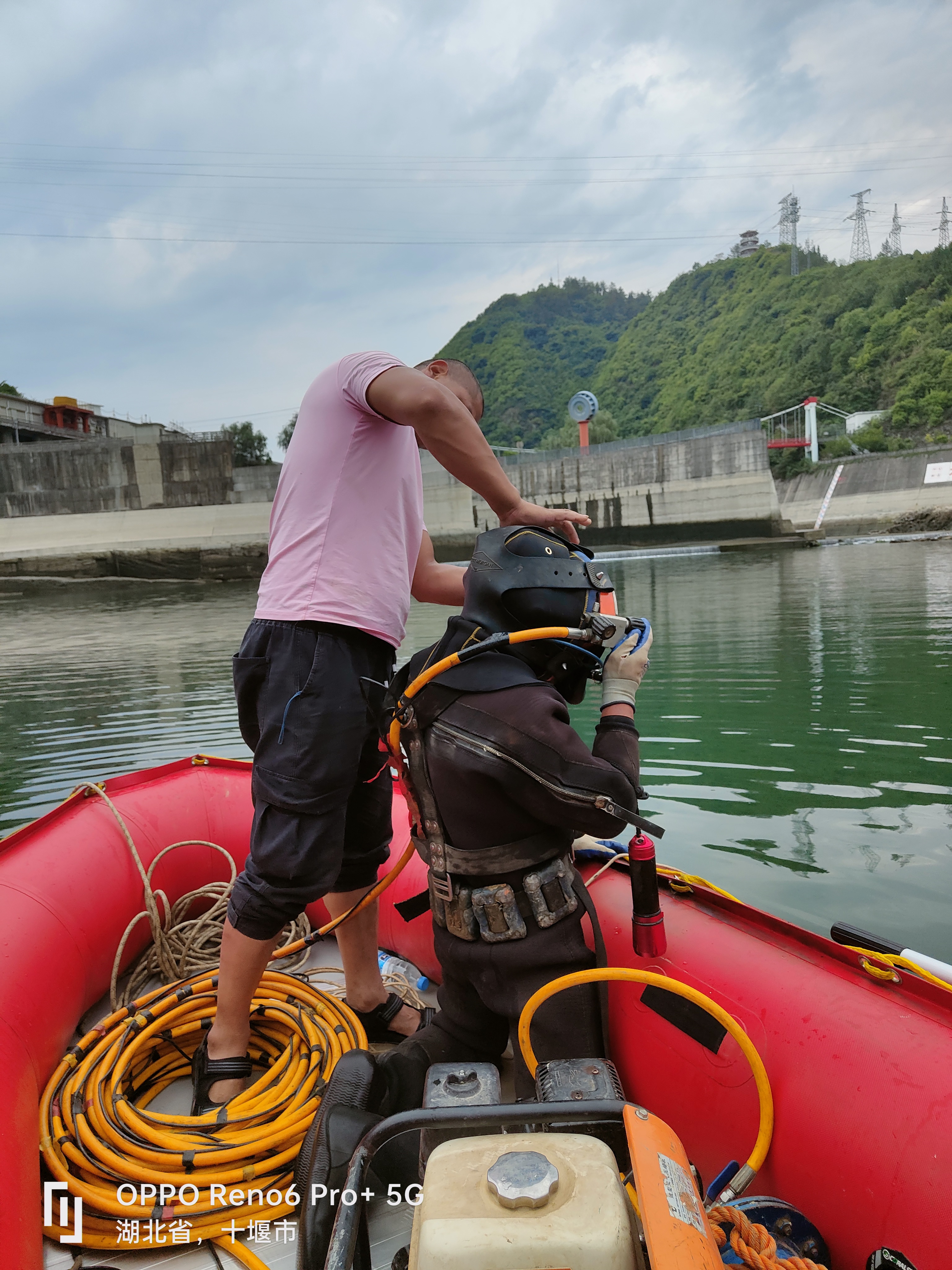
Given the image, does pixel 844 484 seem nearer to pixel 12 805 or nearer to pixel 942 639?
pixel 942 639

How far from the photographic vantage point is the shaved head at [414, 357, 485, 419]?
1.98 meters

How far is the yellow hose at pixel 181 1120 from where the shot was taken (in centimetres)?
152

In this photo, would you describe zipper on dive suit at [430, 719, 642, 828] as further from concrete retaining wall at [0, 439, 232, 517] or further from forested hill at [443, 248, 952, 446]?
forested hill at [443, 248, 952, 446]

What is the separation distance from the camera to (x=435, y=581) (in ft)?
7.16

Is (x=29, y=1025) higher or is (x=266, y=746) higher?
(x=266, y=746)

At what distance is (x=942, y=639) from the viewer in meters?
8.12

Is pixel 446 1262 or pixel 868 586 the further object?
pixel 868 586

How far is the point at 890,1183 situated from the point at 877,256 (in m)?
100

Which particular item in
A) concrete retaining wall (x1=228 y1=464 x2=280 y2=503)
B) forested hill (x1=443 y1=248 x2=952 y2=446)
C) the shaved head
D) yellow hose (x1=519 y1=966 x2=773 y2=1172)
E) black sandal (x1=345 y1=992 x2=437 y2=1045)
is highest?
forested hill (x1=443 y1=248 x2=952 y2=446)

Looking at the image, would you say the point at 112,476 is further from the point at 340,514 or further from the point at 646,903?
the point at 646,903

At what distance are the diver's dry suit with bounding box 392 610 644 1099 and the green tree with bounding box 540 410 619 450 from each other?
190 ft

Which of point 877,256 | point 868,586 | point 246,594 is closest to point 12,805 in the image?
point 868,586

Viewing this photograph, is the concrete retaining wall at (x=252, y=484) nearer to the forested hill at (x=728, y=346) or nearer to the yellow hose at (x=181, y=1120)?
the yellow hose at (x=181, y=1120)

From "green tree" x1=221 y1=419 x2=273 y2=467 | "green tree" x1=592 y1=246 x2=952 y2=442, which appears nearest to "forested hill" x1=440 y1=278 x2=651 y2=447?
"green tree" x1=592 y1=246 x2=952 y2=442
